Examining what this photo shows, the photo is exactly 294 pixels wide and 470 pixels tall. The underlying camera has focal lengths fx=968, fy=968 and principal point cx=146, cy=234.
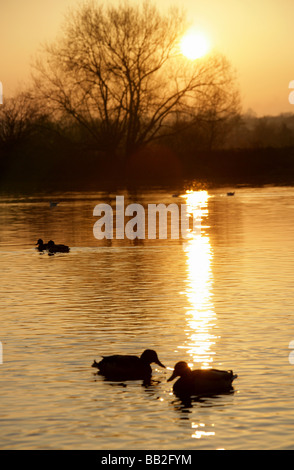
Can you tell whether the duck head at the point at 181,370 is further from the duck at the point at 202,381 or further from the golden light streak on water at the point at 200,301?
the golden light streak on water at the point at 200,301

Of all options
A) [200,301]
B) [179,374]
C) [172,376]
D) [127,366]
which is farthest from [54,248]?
[179,374]

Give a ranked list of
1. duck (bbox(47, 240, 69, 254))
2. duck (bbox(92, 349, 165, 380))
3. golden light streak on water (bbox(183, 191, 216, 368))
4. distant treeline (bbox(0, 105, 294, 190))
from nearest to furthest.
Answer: duck (bbox(92, 349, 165, 380))
golden light streak on water (bbox(183, 191, 216, 368))
duck (bbox(47, 240, 69, 254))
distant treeline (bbox(0, 105, 294, 190))

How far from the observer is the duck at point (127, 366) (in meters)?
12.0

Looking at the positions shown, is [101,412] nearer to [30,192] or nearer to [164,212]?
[164,212]

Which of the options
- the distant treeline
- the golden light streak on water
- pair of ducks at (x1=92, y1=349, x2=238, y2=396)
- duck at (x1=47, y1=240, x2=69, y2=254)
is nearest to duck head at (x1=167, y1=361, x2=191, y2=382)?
pair of ducks at (x1=92, y1=349, x2=238, y2=396)

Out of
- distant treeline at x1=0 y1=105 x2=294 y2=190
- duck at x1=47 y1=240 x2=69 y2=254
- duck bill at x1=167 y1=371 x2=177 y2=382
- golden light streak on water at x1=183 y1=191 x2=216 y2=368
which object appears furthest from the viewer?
distant treeline at x1=0 y1=105 x2=294 y2=190

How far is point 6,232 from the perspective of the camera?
3503cm

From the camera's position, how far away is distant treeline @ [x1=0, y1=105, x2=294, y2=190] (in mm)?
76625

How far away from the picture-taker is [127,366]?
39.5ft

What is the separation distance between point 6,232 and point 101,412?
24871mm

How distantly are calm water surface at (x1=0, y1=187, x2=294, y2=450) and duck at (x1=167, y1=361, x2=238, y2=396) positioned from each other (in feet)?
0.43

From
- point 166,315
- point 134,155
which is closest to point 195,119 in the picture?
point 134,155

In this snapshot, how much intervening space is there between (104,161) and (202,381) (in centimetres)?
6837

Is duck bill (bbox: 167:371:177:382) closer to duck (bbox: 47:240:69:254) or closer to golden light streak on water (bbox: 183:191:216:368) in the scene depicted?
golden light streak on water (bbox: 183:191:216:368)
